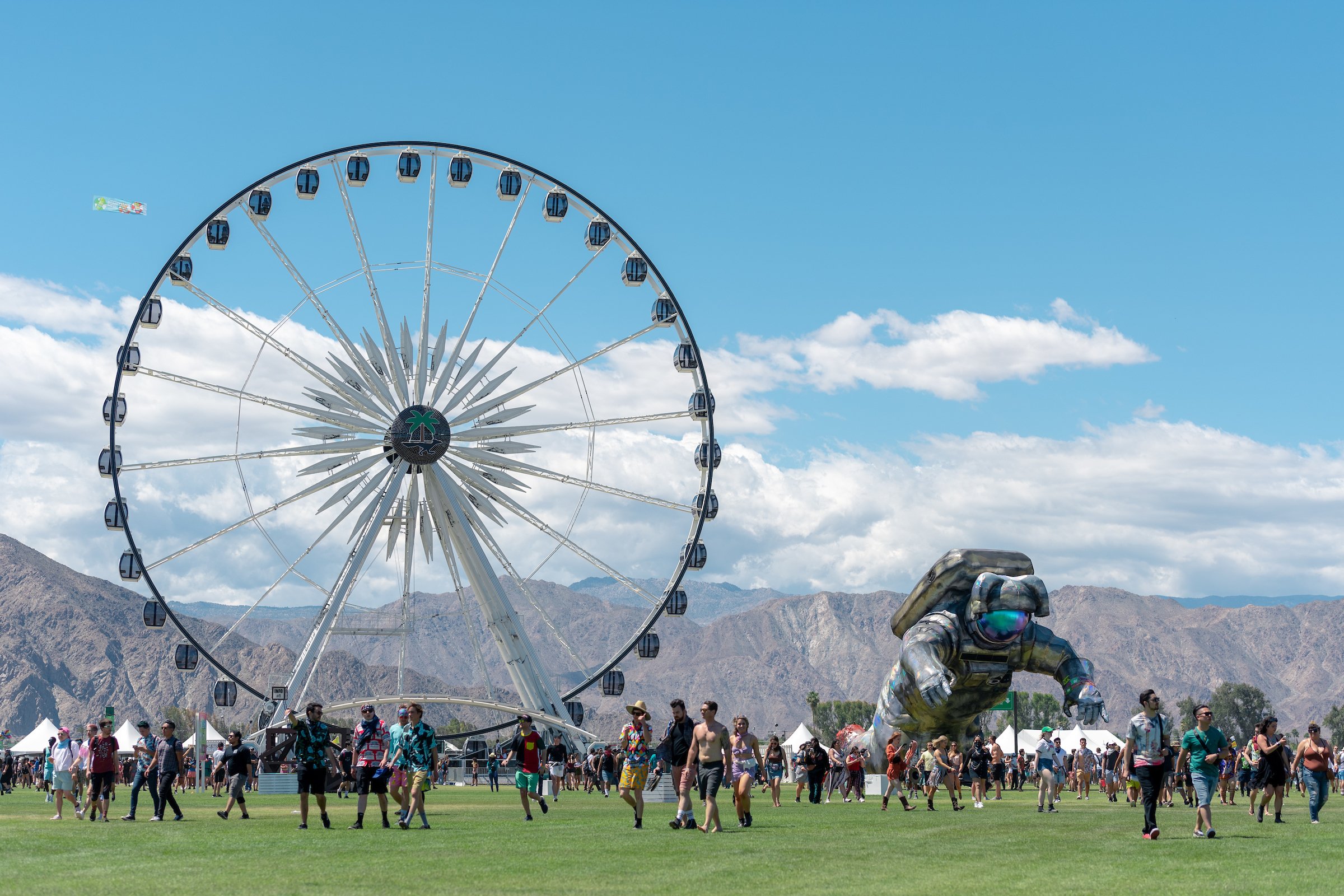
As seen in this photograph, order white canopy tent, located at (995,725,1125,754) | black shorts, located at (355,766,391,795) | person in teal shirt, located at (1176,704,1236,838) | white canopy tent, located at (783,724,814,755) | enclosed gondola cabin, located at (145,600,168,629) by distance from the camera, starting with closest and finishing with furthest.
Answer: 1. person in teal shirt, located at (1176,704,1236,838)
2. black shorts, located at (355,766,391,795)
3. enclosed gondola cabin, located at (145,600,168,629)
4. white canopy tent, located at (995,725,1125,754)
5. white canopy tent, located at (783,724,814,755)

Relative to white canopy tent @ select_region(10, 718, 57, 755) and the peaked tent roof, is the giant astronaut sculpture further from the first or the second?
white canopy tent @ select_region(10, 718, 57, 755)

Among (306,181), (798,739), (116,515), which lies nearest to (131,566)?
(116,515)

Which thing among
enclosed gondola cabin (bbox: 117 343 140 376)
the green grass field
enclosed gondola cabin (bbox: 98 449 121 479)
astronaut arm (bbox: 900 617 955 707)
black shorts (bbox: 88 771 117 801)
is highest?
enclosed gondola cabin (bbox: 117 343 140 376)

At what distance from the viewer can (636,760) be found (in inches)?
834

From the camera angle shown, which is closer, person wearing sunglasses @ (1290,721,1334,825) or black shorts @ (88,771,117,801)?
person wearing sunglasses @ (1290,721,1334,825)

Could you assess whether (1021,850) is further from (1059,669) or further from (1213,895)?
(1059,669)

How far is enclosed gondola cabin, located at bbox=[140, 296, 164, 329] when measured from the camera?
41062mm

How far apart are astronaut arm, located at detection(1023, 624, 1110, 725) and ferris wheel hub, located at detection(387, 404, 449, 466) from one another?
Answer: 604 inches

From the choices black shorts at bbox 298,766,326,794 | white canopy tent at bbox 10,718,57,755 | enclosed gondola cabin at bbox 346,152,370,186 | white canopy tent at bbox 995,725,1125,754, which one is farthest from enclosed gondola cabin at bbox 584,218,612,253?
white canopy tent at bbox 10,718,57,755

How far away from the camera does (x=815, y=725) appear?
598ft

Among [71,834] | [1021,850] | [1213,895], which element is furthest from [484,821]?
[1213,895]

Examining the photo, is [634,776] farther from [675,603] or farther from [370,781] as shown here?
[675,603]

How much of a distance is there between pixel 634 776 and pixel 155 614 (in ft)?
76.1

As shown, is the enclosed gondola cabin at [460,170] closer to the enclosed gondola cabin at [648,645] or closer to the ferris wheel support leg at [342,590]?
the ferris wheel support leg at [342,590]
